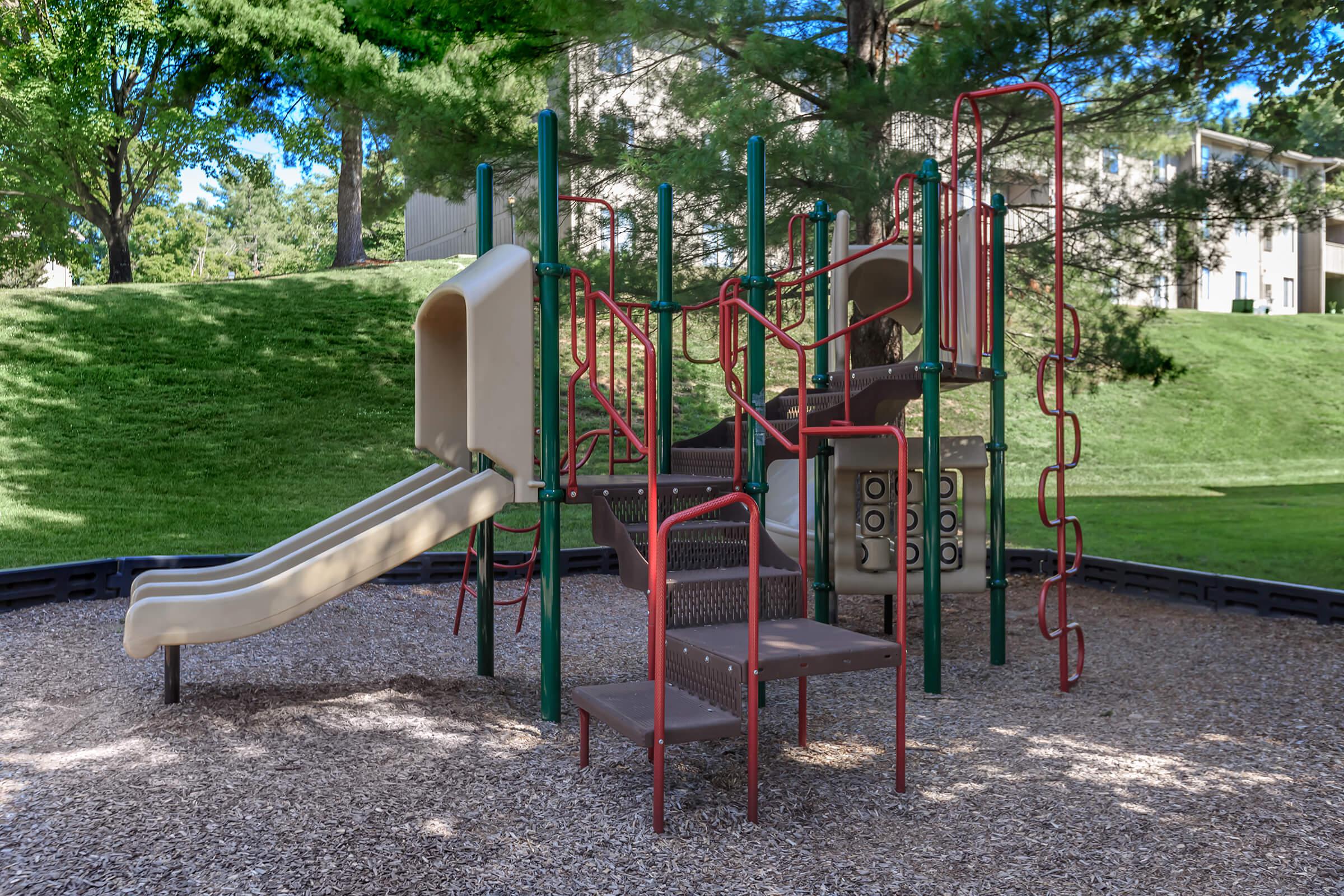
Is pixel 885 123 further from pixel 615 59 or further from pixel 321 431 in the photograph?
pixel 321 431

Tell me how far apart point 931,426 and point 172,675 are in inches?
149

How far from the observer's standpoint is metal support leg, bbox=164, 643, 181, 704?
473cm

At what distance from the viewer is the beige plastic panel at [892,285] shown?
5.46 metres

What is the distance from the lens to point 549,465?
4.66 m

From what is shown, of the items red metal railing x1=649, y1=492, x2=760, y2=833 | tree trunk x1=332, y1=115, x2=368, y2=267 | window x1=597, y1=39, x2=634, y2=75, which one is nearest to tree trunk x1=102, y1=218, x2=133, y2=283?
tree trunk x1=332, y1=115, x2=368, y2=267

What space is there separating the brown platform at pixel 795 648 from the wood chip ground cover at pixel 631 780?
1.64 feet

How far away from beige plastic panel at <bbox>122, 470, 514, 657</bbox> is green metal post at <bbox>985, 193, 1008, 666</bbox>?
9.21ft

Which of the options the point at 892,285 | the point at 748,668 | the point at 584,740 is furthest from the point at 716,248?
the point at 748,668

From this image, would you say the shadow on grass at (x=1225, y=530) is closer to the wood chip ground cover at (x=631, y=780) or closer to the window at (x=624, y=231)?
the wood chip ground cover at (x=631, y=780)

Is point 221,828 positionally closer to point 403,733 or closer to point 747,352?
point 403,733

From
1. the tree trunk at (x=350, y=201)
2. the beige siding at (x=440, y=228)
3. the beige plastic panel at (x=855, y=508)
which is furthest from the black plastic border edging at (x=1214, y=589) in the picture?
the tree trunk at (x=350, y=201)

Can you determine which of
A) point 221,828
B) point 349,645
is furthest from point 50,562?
point 221,828

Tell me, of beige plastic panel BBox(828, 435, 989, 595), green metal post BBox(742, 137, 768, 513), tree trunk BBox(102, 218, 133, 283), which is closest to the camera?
green metal post BBox(742, 137, 768, 513)

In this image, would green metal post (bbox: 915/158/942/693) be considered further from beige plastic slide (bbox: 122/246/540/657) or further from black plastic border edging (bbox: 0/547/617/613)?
black plastic border edging (bbox: 0/547/617/613)
